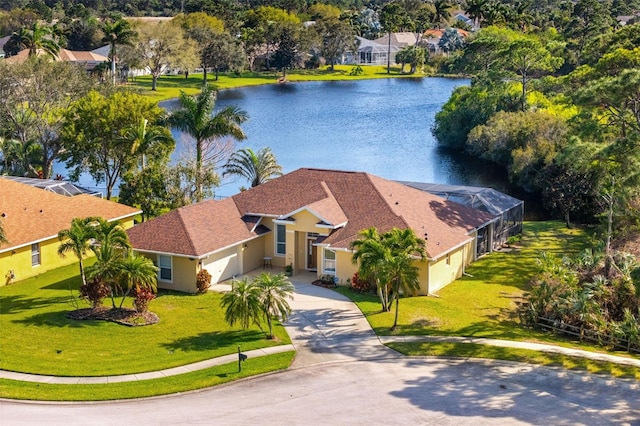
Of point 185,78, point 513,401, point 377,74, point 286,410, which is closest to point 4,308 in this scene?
→ point 286,410

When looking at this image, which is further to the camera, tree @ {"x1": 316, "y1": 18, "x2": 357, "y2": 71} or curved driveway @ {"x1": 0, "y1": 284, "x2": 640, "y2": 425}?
tree @ {"x1": 316, "y1": 18, "x2": 357, "y2": 71}

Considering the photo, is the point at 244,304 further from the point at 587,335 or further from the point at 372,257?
the point at 587,335

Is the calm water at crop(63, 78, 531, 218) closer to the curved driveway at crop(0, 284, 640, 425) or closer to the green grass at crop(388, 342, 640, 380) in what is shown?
the green grass at crop(388, 342, 640, 380)

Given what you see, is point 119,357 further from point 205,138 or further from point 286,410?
point 205,138

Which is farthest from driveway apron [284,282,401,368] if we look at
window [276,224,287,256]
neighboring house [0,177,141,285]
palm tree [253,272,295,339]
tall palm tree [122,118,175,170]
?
tall palm tree [122,118,175,170]

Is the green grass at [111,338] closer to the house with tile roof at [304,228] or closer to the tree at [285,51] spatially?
the house with tile roof at [304,228]

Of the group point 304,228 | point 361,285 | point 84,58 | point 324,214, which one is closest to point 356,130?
point 84,58
